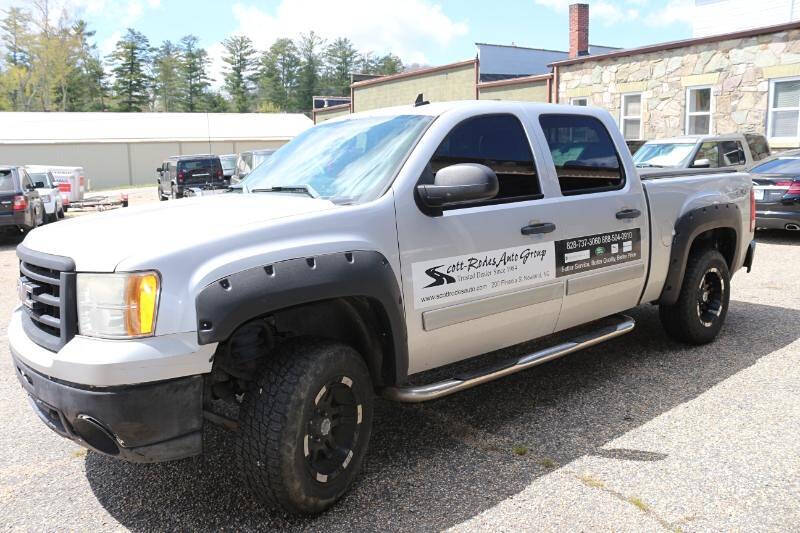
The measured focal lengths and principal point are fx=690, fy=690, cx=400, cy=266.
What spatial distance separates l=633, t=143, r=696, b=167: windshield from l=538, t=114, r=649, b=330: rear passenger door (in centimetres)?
827

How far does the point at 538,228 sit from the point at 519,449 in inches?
50.1

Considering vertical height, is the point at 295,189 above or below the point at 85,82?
below

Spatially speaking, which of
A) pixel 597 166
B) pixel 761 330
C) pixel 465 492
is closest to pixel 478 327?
pixel 465 492

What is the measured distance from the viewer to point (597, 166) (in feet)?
15.5

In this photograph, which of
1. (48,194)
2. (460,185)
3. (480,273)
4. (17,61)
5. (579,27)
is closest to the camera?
(460,185)

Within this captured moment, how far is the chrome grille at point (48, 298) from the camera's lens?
2.86 meters

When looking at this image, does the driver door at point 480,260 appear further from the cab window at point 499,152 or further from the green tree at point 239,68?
the green tree at point 239,68

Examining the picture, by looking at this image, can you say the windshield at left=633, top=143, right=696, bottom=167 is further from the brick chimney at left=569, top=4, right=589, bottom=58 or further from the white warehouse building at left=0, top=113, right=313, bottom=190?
the white warehouse building at left=0, top=113, right=313, bottom=190

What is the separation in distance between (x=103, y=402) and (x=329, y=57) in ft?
359

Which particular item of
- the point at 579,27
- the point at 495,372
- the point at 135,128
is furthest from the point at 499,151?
the point at 135,128

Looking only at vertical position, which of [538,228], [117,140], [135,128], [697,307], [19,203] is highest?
[135,128]

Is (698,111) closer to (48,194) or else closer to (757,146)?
(757,146)

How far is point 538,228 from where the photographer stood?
13.3 ft

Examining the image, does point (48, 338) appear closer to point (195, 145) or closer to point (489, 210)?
point (489, 210)
